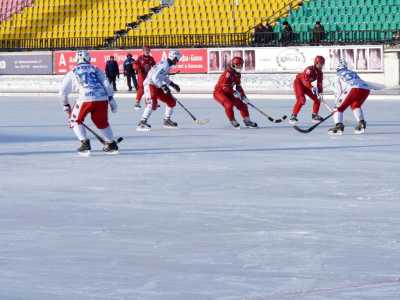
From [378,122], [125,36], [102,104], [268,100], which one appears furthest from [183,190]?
[125,36]

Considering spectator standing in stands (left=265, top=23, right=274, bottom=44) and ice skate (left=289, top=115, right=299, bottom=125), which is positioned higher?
spectator standing in stands (left=265, top=23, right=274, bottom=44)

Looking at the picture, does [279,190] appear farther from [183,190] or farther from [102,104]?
[102,104]

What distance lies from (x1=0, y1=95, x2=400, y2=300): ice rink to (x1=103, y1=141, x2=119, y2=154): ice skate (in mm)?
220

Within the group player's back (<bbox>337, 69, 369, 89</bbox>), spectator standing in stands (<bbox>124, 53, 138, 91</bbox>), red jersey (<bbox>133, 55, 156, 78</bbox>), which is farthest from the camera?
spectator standing in stands (<bbox>124, 53, 138, 91</bbox>)

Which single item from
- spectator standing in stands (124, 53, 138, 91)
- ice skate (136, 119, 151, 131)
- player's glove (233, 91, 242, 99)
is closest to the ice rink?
player's glove (233, 91, 242, 99)

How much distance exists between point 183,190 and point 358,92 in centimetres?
691

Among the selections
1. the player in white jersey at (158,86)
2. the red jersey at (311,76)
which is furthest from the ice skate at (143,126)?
the red jersey at (311,76)

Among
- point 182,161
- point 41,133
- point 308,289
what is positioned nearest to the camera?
point 308,289

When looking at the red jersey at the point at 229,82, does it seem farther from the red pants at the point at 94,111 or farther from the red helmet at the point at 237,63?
the red pants at the point at 94,111

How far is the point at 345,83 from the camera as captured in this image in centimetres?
1705

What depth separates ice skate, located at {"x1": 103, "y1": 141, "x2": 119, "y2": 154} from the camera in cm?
1442

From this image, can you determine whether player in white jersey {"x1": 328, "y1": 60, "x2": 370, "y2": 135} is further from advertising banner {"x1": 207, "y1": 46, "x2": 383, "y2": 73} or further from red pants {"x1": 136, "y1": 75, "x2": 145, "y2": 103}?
advertising banner {"x1": 207, "y1": 46, "x2": 383, "y2": 73}

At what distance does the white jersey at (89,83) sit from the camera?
14.1 m

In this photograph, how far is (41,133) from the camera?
1848 cm
